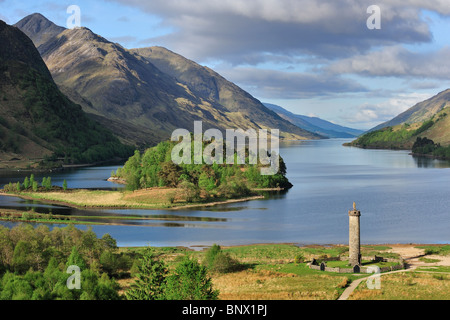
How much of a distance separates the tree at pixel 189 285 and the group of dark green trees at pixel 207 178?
95.1 m

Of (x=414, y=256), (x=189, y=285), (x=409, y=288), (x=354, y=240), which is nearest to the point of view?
(x=189, y=285)

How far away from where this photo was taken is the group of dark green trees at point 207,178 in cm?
15881

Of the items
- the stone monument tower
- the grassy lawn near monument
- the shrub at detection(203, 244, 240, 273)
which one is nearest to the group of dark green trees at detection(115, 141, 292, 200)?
the shrub at detection(203, 244, 240, 273)

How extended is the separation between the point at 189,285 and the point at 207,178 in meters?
113

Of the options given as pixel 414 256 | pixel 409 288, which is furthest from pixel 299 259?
pixel 409 288

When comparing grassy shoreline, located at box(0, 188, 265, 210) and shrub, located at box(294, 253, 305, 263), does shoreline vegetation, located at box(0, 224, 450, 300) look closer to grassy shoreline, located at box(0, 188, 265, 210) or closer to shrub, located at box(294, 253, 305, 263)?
shrub, located at box(294, 253, 305, 263)

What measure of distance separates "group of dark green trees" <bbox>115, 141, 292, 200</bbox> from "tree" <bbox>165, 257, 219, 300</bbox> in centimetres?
9508

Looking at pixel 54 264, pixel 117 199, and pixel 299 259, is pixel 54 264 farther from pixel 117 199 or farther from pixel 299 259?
pixel 117 199

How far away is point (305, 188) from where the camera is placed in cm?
17450

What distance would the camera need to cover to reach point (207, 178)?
166125 mm

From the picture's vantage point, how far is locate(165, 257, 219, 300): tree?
173ft
